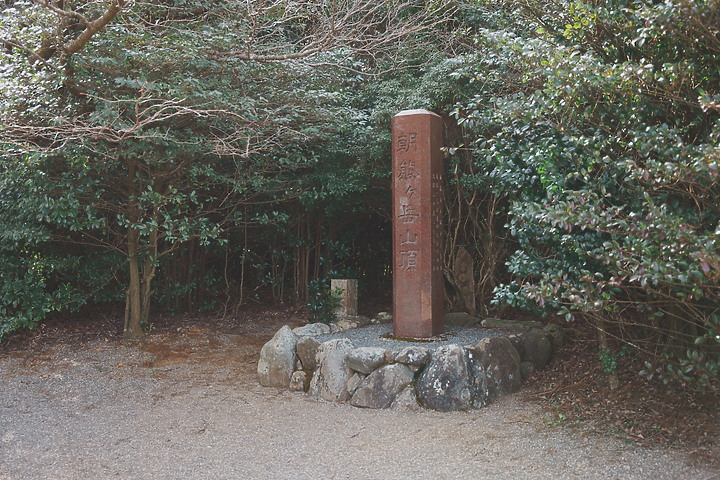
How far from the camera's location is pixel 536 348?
5617 mm

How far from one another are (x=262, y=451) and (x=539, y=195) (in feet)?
8.52

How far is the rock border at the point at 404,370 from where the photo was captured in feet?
15.5

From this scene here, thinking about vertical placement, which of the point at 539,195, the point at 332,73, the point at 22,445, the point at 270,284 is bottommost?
the point at 22,445

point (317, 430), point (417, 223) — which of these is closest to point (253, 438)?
point (317, 430)

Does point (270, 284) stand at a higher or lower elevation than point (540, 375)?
higher

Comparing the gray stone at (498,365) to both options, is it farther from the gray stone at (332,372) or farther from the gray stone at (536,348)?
the gray stone at (332,372)

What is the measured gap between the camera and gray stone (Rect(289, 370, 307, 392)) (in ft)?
17.5

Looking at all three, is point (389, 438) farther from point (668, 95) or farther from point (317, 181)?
point (317, 181)

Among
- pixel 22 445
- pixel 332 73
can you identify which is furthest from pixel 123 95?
pixel 22 445

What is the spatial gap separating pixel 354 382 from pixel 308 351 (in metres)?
0.61

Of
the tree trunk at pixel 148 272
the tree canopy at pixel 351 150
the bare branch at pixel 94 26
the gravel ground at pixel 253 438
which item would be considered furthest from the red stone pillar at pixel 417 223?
the tree trunk at pixel 148 272

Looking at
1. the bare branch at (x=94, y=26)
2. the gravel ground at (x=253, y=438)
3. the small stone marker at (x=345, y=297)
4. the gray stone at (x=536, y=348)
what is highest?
the bare branch at (x=94, y=26)

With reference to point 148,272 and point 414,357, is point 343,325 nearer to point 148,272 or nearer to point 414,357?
point 414,357

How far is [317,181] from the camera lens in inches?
298
